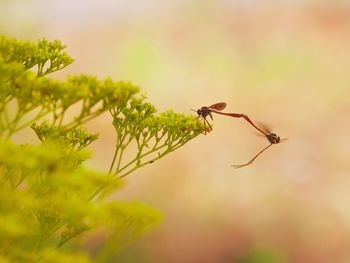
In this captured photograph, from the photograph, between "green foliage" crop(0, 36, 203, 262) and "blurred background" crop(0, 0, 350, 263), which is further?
"blurred background" crop(0, 0, 350, 263)

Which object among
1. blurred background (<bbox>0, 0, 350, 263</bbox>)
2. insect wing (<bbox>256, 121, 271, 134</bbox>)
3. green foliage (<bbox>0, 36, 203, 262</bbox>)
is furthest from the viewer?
blurred background (<bbox>0, 0, 350, 263</bbox>)

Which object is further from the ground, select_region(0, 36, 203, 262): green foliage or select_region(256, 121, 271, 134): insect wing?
select_region(0, 36, 203, 262): green foliage

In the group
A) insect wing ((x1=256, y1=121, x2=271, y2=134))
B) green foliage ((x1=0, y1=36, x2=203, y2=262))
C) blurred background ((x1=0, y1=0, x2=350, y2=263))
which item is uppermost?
green foliage ((x1=0, y1=36, x2=203, y2=262))

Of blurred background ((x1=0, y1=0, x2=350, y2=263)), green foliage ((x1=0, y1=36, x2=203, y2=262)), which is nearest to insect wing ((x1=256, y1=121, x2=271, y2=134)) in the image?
green foliage ((x1=0, y1=36, x2=203, y2=262))

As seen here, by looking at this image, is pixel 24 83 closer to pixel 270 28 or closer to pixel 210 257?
pixel 210 257

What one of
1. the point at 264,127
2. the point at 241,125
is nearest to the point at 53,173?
the point at 264,127

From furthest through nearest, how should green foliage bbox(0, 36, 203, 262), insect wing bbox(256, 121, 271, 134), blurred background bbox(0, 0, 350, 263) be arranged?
blurred background bbox(0, 0, 350, 263) → insect wing bbox(256, 121, 271, 134) → green foliage bbox(0, 36, 203, 262)

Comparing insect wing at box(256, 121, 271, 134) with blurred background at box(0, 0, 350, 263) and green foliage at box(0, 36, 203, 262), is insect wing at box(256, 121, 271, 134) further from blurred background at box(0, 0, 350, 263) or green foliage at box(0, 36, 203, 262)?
blurred background at box(0, 0, 350, 263)

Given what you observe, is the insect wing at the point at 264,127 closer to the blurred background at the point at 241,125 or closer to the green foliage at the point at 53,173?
the green foliage at the point at 53,173
